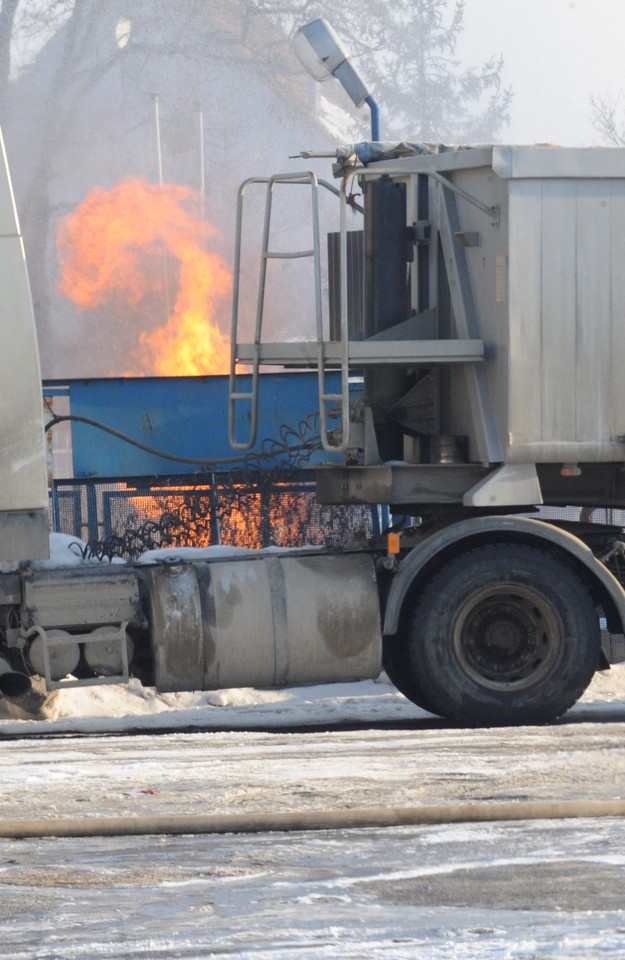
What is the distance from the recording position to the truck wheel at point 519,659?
8047 mm

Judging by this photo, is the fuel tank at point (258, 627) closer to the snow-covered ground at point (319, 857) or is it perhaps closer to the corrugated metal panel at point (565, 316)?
the snow-covered ground at point (319, 857)

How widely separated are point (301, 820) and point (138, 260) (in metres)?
28.4

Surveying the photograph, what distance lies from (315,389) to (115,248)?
78.5 ft

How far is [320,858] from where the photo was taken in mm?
4574

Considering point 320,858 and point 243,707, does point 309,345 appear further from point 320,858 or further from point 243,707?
point 320,858

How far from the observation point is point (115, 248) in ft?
108

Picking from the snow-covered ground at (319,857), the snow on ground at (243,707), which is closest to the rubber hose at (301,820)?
the snow-covered ground at (319,857)

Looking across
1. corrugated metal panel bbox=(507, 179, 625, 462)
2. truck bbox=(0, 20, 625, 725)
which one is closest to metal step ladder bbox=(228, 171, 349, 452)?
truck bbox=(0, 20, 625, 725)

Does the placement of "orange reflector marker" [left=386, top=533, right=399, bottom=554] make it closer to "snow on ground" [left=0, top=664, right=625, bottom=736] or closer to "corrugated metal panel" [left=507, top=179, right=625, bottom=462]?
"corrugated metal panel" [left=507, top=179, right=625, bottom=462]

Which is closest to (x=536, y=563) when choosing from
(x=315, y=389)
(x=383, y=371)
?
(x=383, y=371)

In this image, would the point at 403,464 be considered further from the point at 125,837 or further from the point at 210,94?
the point at 210,94

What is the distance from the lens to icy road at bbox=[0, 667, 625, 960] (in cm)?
385

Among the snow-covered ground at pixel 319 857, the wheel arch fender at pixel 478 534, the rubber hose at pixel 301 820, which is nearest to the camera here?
the snow-covered ground at pixel 319 857

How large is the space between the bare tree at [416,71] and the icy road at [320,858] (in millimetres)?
33228
